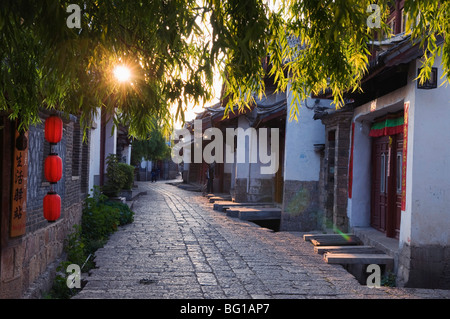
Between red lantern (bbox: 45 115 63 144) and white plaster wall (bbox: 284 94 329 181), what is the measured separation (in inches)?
337

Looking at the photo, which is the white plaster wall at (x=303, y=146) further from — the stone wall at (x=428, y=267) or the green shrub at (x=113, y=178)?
the stone wall at (x=428, y=267)

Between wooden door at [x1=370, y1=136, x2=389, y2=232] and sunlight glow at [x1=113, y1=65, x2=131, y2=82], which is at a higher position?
sunlight glow at [x1=113, y1=65, x2=131, y2=82]

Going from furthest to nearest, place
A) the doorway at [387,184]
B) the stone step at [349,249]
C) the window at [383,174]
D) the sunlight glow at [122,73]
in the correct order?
the window at [383,174] → the doorway at [387,184] → the stone step at [349,249] → the sunlight glow at [122,73]

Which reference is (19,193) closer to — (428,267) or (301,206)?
(428,267)

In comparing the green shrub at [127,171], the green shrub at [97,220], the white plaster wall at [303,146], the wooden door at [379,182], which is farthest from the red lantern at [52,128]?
the green shrub at [127,171]

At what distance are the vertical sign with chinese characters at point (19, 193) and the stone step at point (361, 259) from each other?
5.17 metres

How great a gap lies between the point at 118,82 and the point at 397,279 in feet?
18.9

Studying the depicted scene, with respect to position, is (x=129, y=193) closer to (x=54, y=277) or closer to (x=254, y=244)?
(x=254, y=244)

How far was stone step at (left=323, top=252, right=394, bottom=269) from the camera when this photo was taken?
782cm

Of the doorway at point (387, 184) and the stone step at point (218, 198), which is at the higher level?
the doorway at point (387, 184)

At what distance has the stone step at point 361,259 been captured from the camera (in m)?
7.82

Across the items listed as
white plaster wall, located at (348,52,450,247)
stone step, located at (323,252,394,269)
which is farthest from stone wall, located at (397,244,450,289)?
stone step, located at (323,252,394,269)

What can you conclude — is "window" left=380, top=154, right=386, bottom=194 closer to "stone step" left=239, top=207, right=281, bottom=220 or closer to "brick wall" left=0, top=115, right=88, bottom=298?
"stone step" left=239, top=207, right=281, bottom=220

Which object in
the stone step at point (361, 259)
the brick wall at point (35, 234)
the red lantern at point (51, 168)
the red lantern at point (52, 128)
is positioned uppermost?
the red lantern at point (52, 128)
